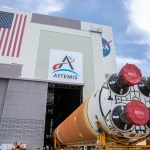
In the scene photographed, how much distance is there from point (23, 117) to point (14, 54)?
8320 millimetres

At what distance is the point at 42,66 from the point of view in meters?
23.5

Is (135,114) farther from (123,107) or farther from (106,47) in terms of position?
(106,47)

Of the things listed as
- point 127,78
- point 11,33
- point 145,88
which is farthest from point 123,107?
point 11,33

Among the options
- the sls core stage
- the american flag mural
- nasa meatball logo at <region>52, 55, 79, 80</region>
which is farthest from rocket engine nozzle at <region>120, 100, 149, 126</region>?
the american flag mural

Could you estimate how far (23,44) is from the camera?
24.6 m

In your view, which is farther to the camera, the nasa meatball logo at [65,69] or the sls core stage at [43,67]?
the nasa meatball logo at [65,69]

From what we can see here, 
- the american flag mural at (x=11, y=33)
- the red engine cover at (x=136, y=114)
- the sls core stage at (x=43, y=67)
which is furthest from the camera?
the american flag mural at (x=11, y=33)

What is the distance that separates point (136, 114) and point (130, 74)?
3.60ft

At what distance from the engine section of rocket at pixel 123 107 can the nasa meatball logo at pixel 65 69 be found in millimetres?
17060

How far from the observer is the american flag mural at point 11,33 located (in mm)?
23828

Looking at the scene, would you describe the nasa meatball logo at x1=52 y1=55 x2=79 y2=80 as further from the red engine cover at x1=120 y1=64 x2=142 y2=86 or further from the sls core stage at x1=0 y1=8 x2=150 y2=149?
the red engine cover at x1=120 y1=64 x2=142 y2=86

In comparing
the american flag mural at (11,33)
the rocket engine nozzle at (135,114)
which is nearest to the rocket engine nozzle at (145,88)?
the rocket engine nozzle at (135,114)

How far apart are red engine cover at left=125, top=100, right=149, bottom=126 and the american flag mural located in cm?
2080

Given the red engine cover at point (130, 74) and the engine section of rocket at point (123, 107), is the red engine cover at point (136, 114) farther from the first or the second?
the red engine cover at point (130, 74)
